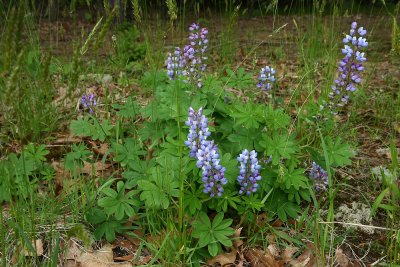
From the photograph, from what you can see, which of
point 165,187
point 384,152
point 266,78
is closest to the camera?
point 165,187

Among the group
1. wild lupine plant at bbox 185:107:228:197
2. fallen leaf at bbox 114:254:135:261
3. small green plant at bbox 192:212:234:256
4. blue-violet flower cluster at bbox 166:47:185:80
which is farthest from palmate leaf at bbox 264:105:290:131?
fallen leaf at bbox 114:254:135:261

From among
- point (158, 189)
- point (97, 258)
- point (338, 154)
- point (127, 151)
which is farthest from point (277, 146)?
point (97, 258)

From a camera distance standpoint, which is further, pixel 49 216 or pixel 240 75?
pixel 240 75

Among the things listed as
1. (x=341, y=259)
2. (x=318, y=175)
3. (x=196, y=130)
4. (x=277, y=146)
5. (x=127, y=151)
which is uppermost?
(x=196, y=130)

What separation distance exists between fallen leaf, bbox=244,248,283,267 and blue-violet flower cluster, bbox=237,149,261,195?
0.94ft

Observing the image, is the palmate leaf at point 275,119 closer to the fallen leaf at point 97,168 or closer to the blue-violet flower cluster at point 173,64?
the blue-violet flower cluster at point 173,64

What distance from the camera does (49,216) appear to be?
2.02 m

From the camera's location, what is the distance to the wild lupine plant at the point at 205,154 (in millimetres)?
1779

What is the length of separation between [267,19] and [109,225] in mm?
5828

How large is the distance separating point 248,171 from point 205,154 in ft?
0.81

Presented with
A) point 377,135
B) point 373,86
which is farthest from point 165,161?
point 373,86

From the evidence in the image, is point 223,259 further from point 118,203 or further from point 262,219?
point 118,203

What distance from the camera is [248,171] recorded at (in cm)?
192

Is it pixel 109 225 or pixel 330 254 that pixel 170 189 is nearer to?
pixel 109 225
